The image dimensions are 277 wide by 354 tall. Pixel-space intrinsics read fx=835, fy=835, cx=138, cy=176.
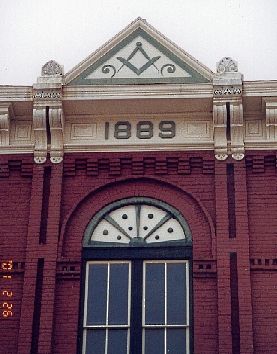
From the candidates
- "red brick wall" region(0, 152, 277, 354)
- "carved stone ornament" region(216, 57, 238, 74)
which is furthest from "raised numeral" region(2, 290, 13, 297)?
"carved stone ornament" region(216, 57, 238, 74)

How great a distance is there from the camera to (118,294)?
13.4 meters

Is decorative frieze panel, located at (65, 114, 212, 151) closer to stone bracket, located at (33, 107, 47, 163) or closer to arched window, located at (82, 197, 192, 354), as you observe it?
stone bracket, located at (33, 107, 47, 163)

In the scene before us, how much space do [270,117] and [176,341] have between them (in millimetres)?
4307

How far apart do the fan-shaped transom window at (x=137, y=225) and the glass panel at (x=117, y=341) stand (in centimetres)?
155

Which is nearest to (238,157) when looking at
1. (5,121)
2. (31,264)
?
(31,264)

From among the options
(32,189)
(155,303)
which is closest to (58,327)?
(155,303)

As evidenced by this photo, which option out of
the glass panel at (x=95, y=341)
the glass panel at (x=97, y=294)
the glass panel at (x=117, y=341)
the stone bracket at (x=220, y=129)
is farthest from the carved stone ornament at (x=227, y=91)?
the glass panel at (x=95, y=341)

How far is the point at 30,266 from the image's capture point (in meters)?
13.7

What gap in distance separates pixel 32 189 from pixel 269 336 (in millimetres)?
4749

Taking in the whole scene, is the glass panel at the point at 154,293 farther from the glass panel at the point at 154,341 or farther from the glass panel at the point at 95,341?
the glass panel at the point at 95,341

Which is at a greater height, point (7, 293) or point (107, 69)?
point (107, 69)

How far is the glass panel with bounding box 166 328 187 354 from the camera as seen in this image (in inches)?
508

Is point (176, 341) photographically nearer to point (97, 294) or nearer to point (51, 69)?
point (97, 294)

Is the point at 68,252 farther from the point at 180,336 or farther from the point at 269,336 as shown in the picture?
the point at 269,336
